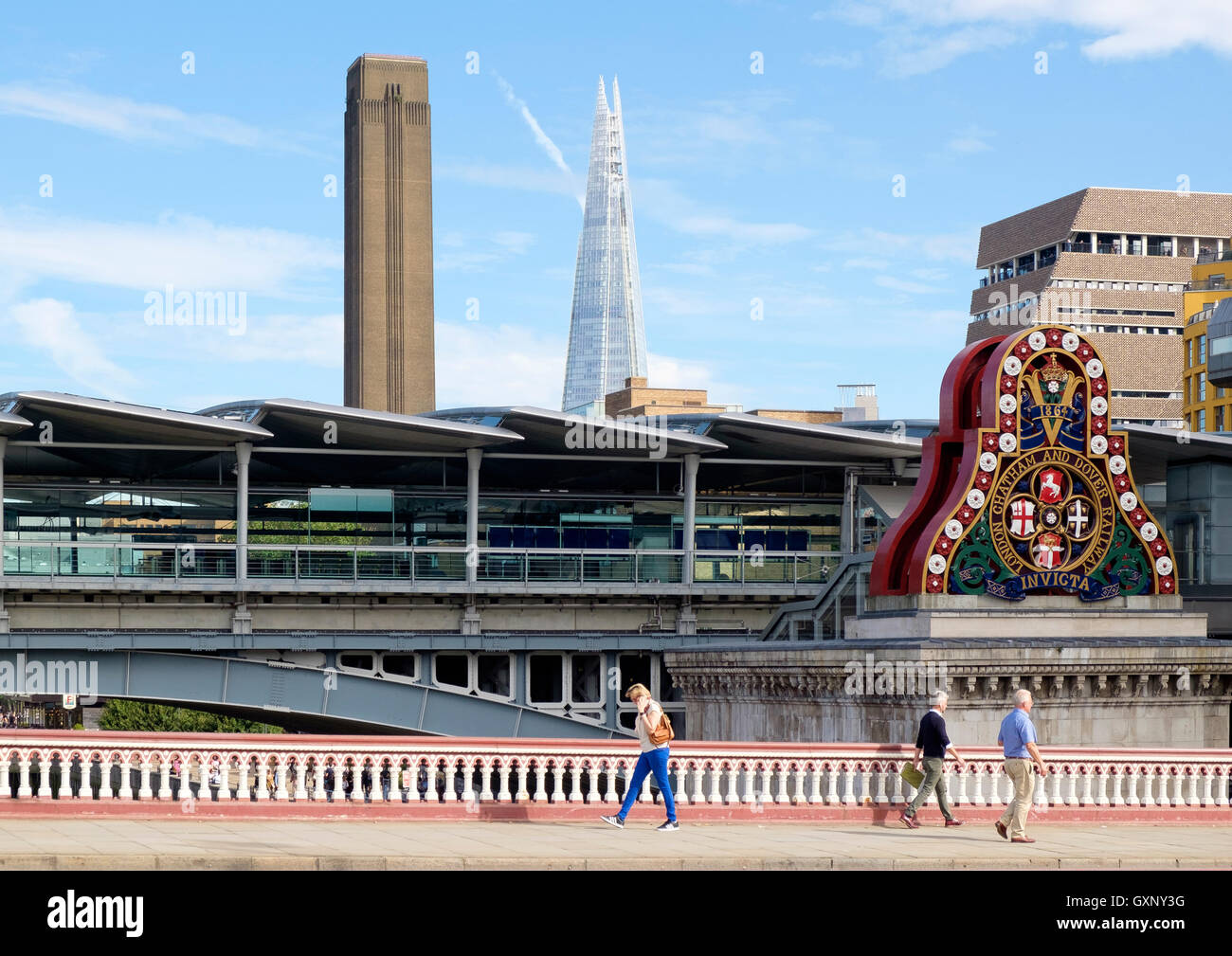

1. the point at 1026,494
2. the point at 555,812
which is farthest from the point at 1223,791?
the point at 1026,494

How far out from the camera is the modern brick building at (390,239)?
170625mm

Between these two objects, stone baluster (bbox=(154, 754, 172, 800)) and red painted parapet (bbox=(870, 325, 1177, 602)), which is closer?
stone baluster (bbox=(154, 754, 172, 800))

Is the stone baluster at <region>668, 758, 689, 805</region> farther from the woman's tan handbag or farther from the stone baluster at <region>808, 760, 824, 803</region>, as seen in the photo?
the woman's tan handbag

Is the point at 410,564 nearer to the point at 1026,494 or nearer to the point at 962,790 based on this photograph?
the point at 1026,494

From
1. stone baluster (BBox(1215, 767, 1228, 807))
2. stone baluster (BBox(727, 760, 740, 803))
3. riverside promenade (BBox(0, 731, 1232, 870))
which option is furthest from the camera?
stone baluster (BBox(1215, 767, 1228, 807))

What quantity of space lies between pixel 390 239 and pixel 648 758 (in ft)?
504

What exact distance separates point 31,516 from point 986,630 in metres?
30.0

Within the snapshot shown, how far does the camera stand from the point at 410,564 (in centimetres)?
5203

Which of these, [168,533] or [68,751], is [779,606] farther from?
[68,751]

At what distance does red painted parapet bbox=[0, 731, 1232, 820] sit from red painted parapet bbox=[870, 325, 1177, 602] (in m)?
10.5

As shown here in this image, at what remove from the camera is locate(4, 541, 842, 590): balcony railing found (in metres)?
49.4

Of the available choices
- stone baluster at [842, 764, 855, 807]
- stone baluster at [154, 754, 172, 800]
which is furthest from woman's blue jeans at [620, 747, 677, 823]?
stone baluster at [154, 754, 172, 800]
